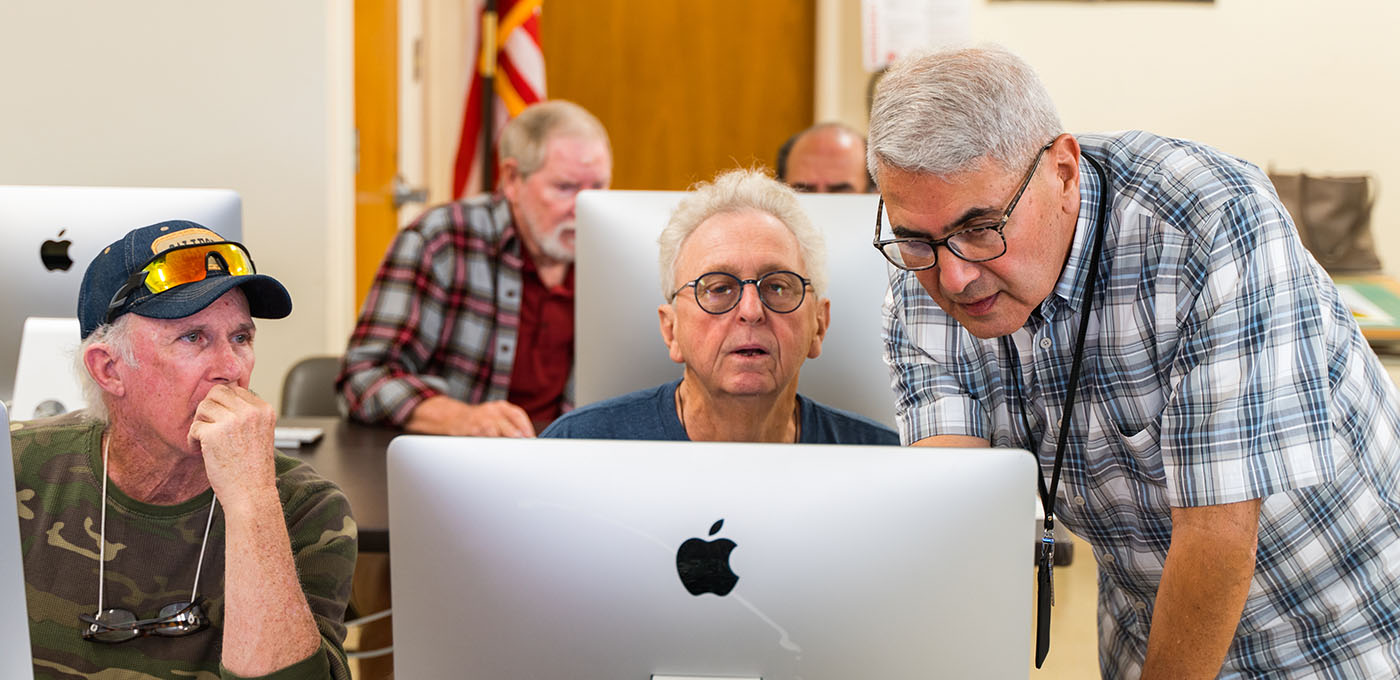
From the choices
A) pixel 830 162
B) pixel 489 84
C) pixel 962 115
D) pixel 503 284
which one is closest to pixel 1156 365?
pixel 962 115

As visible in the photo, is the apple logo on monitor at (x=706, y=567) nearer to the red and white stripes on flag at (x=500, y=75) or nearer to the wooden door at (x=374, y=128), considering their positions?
the wooden door at (x=374, y=128)

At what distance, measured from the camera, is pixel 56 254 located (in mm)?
1711

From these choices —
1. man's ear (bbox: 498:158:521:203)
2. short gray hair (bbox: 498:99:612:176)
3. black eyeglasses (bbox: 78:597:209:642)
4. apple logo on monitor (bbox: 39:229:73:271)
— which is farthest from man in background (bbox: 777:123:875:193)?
black eyeglasses (bbox: 78:597:209:642)

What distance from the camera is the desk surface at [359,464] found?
1.76m

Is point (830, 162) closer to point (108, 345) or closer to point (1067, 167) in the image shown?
point (1067, 167)

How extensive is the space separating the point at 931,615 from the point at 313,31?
2.74 m

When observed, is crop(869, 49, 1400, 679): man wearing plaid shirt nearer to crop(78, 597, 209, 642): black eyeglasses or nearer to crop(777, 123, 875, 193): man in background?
crop(78, 597, 209, 642): black eyeglasses

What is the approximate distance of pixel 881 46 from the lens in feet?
14.5

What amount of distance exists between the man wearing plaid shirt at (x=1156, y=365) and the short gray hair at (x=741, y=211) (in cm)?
21

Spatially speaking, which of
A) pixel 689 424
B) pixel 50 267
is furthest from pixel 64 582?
pixel 689 424

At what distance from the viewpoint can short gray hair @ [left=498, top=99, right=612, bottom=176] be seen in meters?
2.67

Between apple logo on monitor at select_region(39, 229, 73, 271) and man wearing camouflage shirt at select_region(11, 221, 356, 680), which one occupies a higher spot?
apple logo on monitor at select_region(39, 229, 73, 271)

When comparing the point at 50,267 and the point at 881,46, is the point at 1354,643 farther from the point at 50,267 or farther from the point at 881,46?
the point at 881,46

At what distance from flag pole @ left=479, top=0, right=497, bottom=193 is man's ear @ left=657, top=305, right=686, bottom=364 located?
314 centimetres
